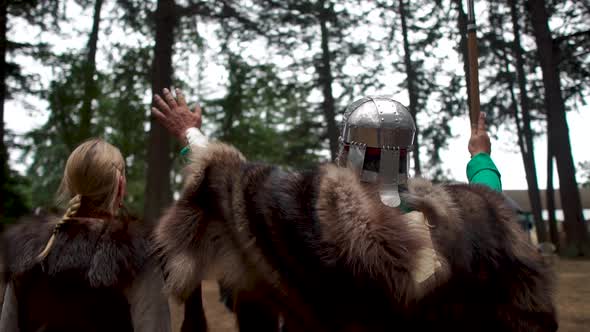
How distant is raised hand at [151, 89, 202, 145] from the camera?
2.36 m

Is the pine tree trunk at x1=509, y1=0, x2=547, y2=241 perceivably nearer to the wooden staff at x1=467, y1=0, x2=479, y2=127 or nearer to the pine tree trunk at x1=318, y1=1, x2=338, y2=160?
the pine tree trunk at x1=318, y1=1, x2=338, y2=160

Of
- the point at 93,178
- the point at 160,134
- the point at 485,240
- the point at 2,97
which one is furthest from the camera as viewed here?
the point at 2,97

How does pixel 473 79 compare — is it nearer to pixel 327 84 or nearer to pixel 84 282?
pixel 84 282

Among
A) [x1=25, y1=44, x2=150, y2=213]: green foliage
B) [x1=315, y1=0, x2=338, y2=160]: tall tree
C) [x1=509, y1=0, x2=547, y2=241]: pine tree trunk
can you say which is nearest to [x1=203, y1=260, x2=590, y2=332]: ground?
[x1=25, y1=44, x2=150, y2=213]: green foliage

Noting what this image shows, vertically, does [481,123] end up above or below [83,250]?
above

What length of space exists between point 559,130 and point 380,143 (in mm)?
15760

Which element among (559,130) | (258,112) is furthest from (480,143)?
(258,112)

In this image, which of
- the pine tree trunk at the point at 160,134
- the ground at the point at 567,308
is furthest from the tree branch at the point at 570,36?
the pine tree trunk at the point at 160,134

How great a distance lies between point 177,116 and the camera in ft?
7.77

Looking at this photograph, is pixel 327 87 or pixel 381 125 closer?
pixel 381 125

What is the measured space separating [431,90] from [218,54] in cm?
1014

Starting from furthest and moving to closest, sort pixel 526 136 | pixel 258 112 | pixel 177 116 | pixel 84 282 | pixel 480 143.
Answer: pixel 258 112 → pixel 526 136 → pixel 480 143 → pixel 177 116 → pixel 84 282

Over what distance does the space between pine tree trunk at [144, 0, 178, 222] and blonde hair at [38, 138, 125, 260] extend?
29.2 feet

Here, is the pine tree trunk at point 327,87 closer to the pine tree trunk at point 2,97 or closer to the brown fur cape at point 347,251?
the pine tree trunk at point 2,97
